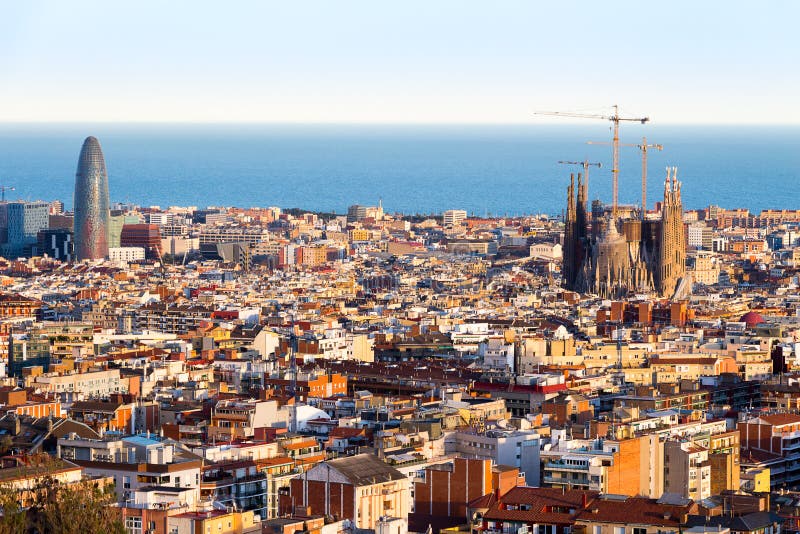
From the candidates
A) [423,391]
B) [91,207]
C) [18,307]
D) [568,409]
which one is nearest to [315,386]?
[423,391]

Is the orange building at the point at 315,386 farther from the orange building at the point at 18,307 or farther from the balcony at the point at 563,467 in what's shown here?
the orange building at the point at 18,307

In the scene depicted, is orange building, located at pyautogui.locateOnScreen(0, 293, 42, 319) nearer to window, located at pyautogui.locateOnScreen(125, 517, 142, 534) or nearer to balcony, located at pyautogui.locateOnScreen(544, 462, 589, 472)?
balcony, located at pyautogui.locateOnScreen(544, 462, 589, 472)

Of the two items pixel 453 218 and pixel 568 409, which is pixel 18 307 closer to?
pixel 568 409

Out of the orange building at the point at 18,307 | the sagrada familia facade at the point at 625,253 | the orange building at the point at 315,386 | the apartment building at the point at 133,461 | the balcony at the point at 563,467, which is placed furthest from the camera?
the sagrada familia facade at the point at 625,253

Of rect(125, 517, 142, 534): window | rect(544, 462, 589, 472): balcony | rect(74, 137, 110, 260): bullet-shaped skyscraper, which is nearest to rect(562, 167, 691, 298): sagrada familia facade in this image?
rect(74, 137, 110, 260): bullet-shaped skyscraper

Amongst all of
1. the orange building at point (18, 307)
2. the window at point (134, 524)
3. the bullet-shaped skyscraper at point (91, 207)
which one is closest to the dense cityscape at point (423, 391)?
the window at point (134, 524)

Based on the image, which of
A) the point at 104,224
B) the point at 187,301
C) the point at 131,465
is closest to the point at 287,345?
the point at 187,301

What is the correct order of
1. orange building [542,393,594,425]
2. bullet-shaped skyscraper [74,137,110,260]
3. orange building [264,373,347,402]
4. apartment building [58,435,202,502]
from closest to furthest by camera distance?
apartment building [58,435,202,502] < orange building [542,393,594,425] < orange building [264,373,347,402] < bullet-shaped skyscraper [74,137,110,260]
